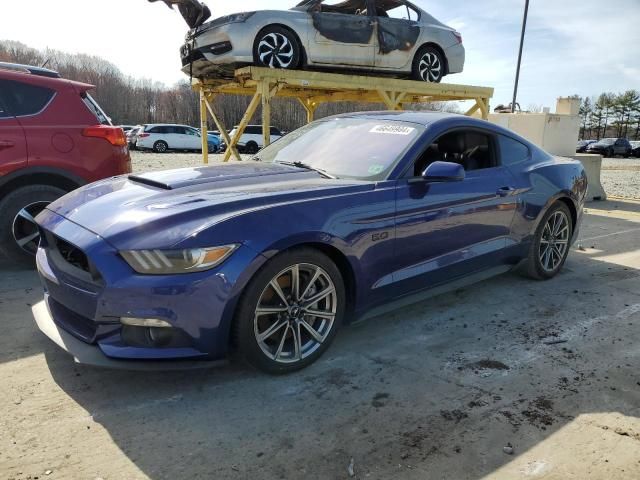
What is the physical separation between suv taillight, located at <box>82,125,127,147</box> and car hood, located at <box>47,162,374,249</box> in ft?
5.39

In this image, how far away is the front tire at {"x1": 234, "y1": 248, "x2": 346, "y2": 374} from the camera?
267cm

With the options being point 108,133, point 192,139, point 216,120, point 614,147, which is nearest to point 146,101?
point 192,139

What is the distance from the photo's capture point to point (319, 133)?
165 inches

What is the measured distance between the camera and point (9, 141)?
178 inches

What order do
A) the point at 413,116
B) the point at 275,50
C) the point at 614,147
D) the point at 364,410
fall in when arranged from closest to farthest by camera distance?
the point at 364,410 < the point at 413,116 < the point at 275,50 < the point at 614,147

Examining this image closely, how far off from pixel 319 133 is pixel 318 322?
1.78 m

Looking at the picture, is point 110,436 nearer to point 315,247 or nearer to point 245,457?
point 245,457

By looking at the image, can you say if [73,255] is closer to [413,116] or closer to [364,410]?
[364,410]

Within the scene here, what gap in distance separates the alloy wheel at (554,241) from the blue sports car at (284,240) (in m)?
0.45

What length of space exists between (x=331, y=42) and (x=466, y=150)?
15.9ft

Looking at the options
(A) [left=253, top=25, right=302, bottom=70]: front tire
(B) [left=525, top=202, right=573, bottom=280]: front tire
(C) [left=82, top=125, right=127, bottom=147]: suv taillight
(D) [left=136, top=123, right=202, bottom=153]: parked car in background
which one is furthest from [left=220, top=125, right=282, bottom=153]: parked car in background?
(B) [left=525, top=202, right=573, bottom=280]: front tire

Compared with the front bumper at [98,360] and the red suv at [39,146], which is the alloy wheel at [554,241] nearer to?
the front bumper at [98,360]

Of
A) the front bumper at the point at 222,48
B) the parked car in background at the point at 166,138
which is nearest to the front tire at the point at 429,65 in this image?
the front bumper at the point at 222,48

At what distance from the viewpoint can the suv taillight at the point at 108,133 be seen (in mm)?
4848
